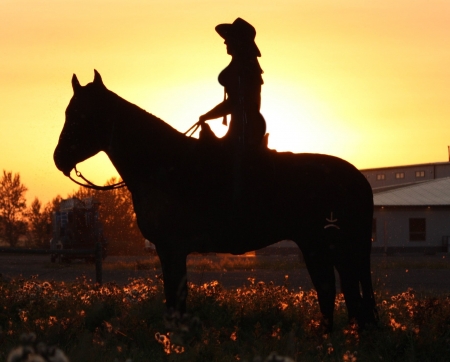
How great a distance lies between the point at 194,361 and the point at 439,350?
2531mm

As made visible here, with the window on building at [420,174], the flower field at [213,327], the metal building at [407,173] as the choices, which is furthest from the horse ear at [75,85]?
the window on building at [420,174]

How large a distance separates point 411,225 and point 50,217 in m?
40.3

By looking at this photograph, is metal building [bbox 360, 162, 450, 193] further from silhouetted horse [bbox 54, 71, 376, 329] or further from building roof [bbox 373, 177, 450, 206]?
silhouetted horse [bbox 54, 71, 376, 329]

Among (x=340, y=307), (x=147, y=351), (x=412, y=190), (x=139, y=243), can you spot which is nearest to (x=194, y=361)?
(x=147, y=351)

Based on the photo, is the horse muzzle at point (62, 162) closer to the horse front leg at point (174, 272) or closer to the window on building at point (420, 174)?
the horse front leg at point (174, 272)

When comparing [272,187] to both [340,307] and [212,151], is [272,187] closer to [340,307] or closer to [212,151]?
[212,151]

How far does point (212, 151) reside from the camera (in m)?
8.84

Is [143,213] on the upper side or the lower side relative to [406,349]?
upper

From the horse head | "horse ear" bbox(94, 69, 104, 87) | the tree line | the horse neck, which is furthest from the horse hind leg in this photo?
the tree line

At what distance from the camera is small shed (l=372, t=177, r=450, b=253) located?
174ft

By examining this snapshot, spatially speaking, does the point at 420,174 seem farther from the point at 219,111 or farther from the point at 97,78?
the point at 97,78

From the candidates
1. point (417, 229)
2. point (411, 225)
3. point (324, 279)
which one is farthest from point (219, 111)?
point (417, 229)

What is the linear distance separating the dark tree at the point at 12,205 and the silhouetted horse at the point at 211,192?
255 ft

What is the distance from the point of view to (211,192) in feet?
29.1
